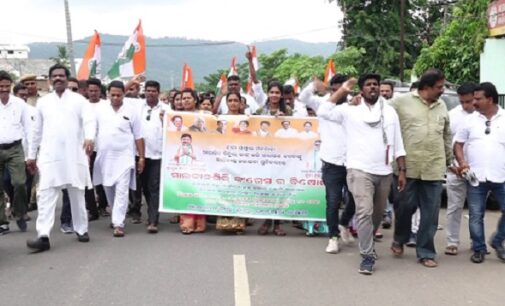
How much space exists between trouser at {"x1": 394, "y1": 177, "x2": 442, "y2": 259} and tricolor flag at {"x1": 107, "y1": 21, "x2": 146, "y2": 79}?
5.03m

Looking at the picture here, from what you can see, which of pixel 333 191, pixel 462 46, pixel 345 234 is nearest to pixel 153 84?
pixel 333 191

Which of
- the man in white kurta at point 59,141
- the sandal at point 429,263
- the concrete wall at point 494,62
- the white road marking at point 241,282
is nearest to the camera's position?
the white road marking at point 241,282

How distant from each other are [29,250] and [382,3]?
31082 millimetres

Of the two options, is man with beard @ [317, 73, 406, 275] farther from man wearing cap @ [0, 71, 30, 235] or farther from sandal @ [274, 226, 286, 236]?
man wearing cap @ [0, 71, 30, 235]

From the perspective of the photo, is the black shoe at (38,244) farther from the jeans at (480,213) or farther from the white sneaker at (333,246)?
the jeans at (480,213)

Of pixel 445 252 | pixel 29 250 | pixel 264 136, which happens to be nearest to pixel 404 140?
pixel 445 252

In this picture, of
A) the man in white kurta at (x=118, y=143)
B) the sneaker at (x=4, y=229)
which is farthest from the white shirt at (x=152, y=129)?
the sneaker at (x=4, y=229)

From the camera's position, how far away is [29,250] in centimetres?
698

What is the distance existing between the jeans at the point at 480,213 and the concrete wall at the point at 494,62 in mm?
11466

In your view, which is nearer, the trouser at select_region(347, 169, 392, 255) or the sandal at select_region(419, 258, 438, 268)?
the trouser at select_region(347, 169, 392, 255)

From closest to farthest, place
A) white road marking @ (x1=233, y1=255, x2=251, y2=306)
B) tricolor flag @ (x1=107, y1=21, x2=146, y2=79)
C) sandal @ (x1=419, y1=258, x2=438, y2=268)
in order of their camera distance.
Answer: white road marking @ (x1=233, y1=255, x2=251, y2=306)
sandal @ (x1=419, y1=258, x2=438, y2=268)
tricolor flag @ (x1=107, y1=21, x2=146, y2=79)

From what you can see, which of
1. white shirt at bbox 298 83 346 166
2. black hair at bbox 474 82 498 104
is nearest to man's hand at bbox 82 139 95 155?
white shirt at bbox 298 83 346 166

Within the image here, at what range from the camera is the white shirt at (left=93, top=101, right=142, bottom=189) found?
7977 millimetres

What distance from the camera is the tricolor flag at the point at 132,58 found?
32.9ft
